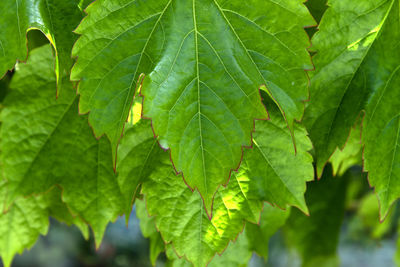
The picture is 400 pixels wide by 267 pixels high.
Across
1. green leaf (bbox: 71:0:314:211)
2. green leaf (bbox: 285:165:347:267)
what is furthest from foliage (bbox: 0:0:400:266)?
green leaf (bbox: 285:165:347:267)

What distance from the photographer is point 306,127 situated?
1.80ft

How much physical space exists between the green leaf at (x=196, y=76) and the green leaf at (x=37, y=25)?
0.05 meters

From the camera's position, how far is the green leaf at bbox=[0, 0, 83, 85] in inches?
19.7

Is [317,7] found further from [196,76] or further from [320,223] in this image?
[320,223]

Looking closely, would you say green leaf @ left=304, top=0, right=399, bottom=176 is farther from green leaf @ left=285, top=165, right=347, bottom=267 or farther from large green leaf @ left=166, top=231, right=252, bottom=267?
green leaf @ left=285, top=165, right=347, bottom=267

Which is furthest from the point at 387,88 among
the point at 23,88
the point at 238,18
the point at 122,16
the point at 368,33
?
the point at 23,88

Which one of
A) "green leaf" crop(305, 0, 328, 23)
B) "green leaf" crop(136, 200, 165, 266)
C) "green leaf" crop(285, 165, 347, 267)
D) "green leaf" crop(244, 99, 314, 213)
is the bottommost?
"green leaf" crop(285, 165, 347, 267)

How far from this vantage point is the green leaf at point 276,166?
55 cm

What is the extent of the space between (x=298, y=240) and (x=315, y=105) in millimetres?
529

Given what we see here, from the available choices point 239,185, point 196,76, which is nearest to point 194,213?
point 239,185

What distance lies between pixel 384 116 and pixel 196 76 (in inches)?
9.4

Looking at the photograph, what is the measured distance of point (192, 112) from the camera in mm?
472

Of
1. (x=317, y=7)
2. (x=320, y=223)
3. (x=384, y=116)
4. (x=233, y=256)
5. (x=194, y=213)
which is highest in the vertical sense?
(x=317, y=7)

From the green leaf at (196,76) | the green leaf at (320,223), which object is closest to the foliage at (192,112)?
the green leaf at (196,76)
